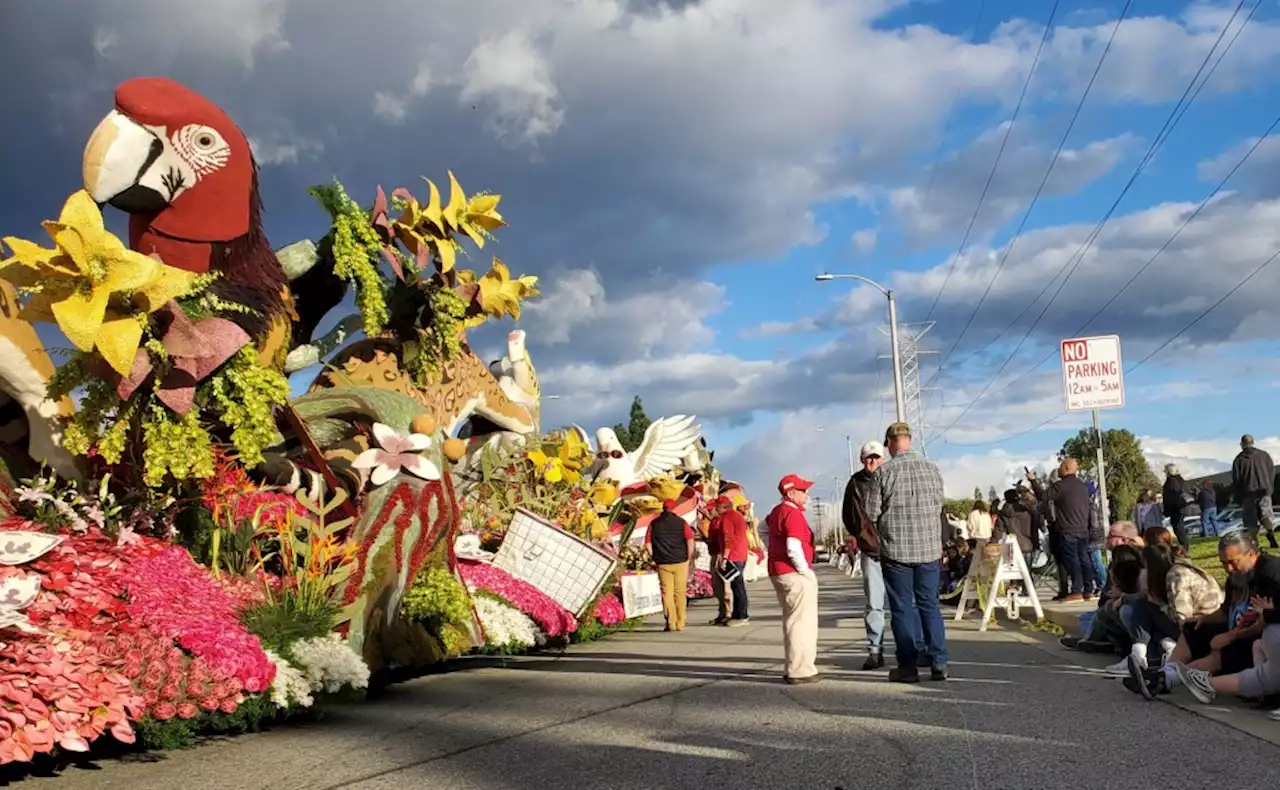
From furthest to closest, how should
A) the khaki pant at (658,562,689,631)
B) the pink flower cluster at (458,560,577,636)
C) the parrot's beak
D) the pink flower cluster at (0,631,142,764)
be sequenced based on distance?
the khaki pant at (658,562,689,631)
the pink flower cluster at (458,560,577,636)
the parrot's beak
the pink flower cluster at (0,631,142,764)

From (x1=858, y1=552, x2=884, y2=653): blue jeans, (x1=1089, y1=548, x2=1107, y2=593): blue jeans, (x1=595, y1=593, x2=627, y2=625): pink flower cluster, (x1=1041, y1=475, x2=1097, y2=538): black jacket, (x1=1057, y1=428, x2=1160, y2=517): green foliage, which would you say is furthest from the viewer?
(x1=1057, y1=428, x2=1160, y2=517): green foliage

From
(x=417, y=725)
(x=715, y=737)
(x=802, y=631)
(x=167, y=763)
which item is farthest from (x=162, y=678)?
(x=802, y=631)

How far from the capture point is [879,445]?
9.49 m

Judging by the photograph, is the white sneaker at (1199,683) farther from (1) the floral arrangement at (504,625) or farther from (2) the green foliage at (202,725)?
(2) the green foliage at (202,725)

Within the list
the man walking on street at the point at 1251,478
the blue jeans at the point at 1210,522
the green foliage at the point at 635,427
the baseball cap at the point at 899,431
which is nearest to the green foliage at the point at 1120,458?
the green foliage at the point at 635,427

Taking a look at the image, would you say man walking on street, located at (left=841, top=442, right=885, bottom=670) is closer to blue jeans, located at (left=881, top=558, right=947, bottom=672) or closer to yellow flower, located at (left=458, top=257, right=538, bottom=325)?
blue jeans, located at (left=881, top=558, right=947, bottom=672)

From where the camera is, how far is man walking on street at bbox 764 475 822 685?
8.35m

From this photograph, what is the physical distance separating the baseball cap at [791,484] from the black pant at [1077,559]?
5362mm

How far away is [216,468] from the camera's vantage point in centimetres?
733

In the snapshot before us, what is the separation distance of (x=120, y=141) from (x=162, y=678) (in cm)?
373

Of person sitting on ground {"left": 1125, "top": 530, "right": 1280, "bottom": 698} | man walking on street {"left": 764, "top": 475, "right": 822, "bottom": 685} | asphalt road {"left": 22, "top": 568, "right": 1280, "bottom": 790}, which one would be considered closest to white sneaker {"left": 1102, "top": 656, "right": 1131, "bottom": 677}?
asphalt road {"left": 22, "top": 568, "right": 1280, "bottom": 790}

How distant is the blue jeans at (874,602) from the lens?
30.0 ft

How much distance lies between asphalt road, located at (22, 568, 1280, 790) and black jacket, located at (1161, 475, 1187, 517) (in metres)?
9.13

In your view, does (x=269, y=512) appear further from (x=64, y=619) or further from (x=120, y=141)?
(x=120, y=141)
